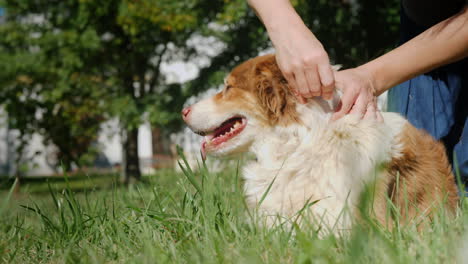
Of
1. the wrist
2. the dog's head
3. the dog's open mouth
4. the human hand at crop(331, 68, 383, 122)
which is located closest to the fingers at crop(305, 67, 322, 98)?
the human hand at crop(331, 68, 383, 122)

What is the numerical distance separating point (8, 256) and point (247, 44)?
10.8m

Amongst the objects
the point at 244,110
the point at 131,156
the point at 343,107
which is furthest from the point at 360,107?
the point at 131,156

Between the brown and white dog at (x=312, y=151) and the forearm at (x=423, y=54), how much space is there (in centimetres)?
27

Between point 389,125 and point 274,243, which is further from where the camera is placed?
point 389,125

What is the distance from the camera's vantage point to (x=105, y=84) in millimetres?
14789

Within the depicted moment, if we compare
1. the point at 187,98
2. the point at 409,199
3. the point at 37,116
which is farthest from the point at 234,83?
the point at 37,116

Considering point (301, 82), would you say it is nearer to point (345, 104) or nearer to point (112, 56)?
point (345, 104)

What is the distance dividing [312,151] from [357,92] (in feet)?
1.47

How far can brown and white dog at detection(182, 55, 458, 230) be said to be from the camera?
233 cm

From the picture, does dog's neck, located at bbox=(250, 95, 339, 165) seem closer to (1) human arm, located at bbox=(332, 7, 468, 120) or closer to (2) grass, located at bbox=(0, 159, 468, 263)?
(1) human arm, located at bbox=(332, 7, 468, 120)

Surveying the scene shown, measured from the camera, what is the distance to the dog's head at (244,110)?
2699mm

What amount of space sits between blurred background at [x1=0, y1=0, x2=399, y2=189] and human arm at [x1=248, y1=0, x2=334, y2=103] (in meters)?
9.16

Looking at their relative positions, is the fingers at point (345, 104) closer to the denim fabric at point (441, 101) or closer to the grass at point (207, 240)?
the grass at point (207, 240)

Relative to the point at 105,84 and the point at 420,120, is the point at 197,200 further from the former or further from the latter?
the point at 105,84
